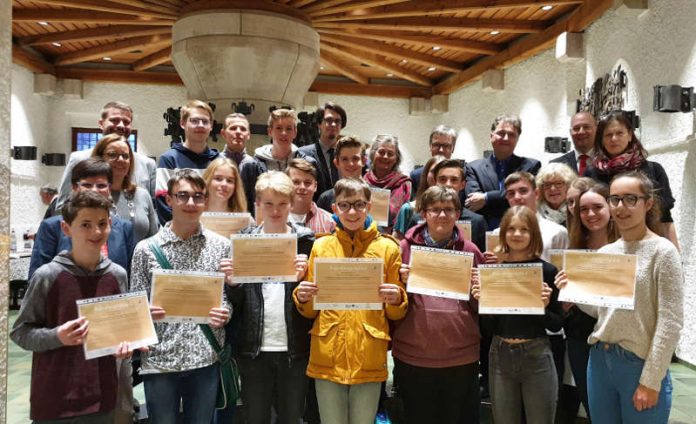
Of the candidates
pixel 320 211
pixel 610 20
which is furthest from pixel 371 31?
pixel 320 211

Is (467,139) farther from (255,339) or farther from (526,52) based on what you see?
(255,339)

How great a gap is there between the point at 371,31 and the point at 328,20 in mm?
1086

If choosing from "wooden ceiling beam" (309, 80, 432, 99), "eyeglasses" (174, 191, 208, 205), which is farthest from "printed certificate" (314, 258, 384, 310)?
"wooden ceiling beam" (309, 80, 432, 99)

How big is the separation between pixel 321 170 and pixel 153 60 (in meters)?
8.31

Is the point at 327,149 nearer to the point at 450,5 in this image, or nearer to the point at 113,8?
the point at 450,5

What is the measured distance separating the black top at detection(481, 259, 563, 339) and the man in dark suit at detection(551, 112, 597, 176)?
165cm

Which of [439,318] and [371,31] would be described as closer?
[439,318]

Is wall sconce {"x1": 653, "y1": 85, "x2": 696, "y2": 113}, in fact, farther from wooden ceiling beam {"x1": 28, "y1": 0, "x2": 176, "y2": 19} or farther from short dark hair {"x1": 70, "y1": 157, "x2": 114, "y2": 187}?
wooden ceiling beam {"x1": 28, "y1": 0, "x2": 176, "y2": 19}

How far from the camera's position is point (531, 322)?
255 centimetres

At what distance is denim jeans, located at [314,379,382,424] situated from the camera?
97.0 inches

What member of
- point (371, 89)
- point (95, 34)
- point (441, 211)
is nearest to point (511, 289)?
point (441, 211)

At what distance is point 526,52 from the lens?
369 inches

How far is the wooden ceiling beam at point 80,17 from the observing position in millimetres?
7711

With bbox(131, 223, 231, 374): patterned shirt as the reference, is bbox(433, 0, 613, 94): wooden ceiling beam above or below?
above
